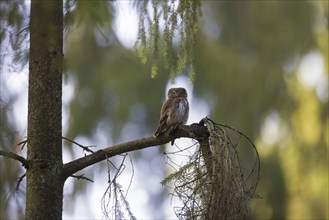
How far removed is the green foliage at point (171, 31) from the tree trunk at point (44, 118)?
447 mm

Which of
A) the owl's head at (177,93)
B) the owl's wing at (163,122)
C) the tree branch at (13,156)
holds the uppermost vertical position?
the owl's head at (177,93)

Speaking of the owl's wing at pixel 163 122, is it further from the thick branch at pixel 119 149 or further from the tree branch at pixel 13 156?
the tree branch at pixel 13 156

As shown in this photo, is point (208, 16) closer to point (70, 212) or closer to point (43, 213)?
point (70, 212)

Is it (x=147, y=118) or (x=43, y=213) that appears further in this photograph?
(x=147, y=118)

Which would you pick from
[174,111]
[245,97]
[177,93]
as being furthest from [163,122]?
[245,97]

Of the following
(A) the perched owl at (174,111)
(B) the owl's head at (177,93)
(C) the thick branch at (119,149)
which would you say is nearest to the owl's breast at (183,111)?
(A) the perched owl at (174,111)

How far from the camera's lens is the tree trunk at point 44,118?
3.27 meters

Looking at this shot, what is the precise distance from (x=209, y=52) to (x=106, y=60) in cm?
127

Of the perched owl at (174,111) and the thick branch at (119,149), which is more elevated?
the perched owl at (174,111)

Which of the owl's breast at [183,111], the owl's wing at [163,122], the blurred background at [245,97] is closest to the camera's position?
the owl's wing at [163,122]

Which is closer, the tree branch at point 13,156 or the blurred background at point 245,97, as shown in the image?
the tree branch at point 13,156

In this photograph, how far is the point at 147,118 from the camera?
956 cm

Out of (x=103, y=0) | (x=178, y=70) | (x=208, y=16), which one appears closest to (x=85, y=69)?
(x=208, y=16)

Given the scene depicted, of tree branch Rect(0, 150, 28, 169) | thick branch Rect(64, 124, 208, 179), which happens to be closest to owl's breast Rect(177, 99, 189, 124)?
thick branch Rect(64, 124, 208, 179)
